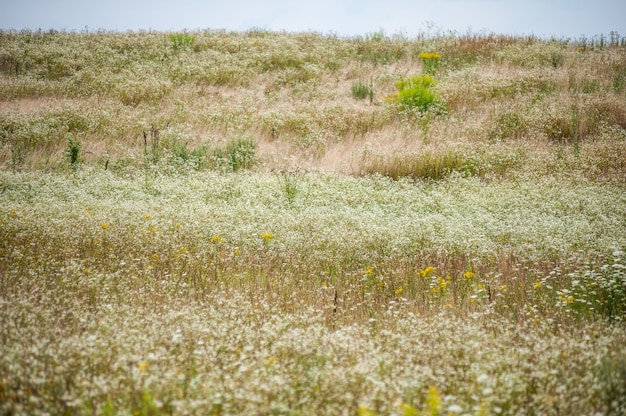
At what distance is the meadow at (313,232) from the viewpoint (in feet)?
10.8

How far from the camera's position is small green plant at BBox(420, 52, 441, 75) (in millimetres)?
21152

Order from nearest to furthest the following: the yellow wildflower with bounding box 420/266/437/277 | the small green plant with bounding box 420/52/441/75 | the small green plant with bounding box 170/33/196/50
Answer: the yellow wildflower with bounding box 420/266/437/277, the small green plant with bounding box 420/52/441/75, the small green plant with bounding box 170/33/196/50

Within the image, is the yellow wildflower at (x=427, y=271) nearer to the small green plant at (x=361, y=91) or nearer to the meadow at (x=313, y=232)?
the meadow at (x=313, y=232)

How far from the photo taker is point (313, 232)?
26.1 feet

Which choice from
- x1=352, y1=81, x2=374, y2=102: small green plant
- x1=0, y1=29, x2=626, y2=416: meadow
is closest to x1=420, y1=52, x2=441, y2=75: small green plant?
x1=0, y1=29, x2=626, y2=416: meadow

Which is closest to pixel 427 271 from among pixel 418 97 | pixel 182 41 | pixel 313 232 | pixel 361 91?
pixel 313 232

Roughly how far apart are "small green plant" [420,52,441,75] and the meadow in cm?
12

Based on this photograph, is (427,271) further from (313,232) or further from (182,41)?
(182,41)

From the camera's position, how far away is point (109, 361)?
354 centimetres

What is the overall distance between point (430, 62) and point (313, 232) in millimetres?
16339

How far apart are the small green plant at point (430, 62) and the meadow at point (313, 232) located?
12cm

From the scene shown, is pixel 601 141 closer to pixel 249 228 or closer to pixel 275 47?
pixel 249 228

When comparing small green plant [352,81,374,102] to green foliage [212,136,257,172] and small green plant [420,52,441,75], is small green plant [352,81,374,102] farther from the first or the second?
green foliage [212,136,257,172]

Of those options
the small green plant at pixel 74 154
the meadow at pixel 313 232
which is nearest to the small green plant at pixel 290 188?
the meadow at pixel 313 232
